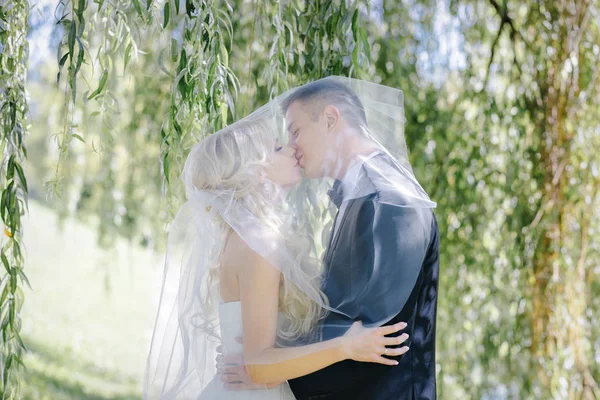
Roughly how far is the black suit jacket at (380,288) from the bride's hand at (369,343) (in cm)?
3

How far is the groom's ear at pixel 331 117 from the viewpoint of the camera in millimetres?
1980

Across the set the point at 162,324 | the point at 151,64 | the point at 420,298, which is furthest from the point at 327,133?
the point at 151,64

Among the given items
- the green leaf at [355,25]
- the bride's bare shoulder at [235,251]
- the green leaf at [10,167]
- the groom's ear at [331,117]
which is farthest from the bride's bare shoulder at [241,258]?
the green leaf at [355,25]

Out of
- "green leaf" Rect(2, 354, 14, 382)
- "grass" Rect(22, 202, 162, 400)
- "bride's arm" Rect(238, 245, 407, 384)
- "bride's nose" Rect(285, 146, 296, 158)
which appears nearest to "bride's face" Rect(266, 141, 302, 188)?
"bride's nose" Rect(285, 146, 296, 158)

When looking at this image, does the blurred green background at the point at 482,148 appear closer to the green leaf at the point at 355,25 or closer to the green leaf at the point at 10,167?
the green leaf at the point at 355,25

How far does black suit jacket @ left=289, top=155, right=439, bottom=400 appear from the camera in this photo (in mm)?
1786

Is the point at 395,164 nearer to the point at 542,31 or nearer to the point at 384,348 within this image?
the point at 384,348

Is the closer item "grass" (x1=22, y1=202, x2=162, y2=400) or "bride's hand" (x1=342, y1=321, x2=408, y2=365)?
"bride's hand" (x1=342, y1=321, x2=408, y2=365)

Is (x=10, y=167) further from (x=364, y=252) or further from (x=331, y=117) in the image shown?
(x=364, y=252)

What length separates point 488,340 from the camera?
11.9 feet

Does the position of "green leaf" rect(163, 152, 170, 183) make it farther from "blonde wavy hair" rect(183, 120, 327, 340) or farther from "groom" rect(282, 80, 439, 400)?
"groom" rect(282, 80, 439, 400)

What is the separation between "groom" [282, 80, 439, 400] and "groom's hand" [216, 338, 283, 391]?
99 millimetres

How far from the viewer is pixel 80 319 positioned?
350 inches

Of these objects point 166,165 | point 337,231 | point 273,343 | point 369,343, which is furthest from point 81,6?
point 369,343
